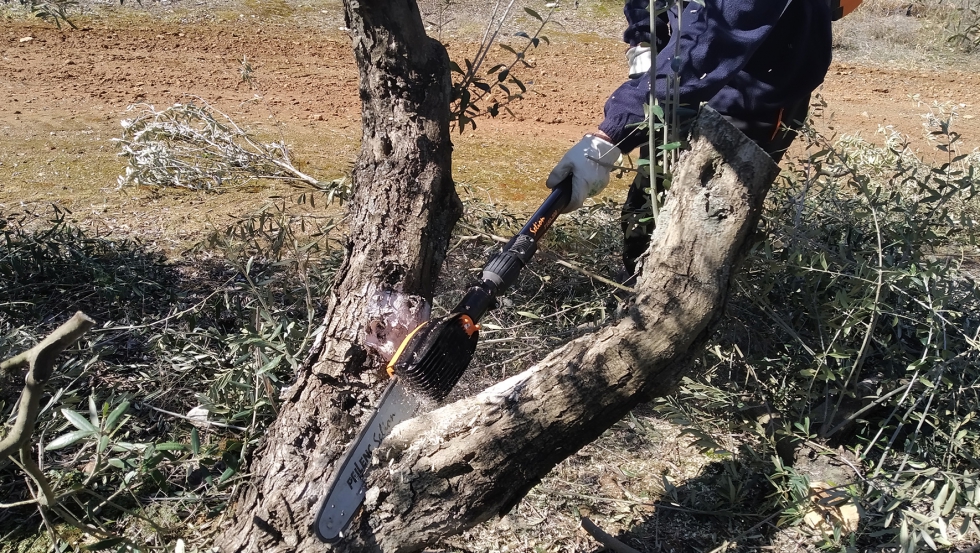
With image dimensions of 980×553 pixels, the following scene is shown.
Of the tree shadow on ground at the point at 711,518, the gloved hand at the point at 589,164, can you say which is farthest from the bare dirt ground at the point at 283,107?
the gloved hand at the point at 589,164

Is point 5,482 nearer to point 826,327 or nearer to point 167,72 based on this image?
point 826,327

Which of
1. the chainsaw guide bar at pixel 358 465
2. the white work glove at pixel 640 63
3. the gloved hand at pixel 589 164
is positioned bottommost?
the chainsaw guide bar at pixel 358 465

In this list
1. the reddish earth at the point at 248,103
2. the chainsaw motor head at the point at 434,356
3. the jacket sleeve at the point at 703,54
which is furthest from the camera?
the reddish earth at the point at 248,103

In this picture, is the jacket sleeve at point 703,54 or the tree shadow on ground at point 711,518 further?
the jacket sleeve at point 703,54

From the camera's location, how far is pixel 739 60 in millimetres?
2219

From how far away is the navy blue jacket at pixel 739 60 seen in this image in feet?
7.10

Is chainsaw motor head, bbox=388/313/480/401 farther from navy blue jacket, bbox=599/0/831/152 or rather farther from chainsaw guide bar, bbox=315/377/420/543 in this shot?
navy blue jacket, bbox=599/0/831/152

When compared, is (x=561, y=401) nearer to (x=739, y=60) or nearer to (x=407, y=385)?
(x=407, y=385)

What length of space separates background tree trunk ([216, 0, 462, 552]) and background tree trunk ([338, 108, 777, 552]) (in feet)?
0.75

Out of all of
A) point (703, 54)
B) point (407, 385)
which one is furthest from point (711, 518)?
point (703, 54)

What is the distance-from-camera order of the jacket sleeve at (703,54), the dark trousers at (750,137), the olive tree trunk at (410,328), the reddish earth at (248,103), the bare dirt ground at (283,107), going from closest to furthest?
the olive tree trunk at (410,328)
the jacket sleeve at (703,54)
the dark trousers at (750,137)
the bare dirt ground at (283,107)
the reddish earth at (248,103)

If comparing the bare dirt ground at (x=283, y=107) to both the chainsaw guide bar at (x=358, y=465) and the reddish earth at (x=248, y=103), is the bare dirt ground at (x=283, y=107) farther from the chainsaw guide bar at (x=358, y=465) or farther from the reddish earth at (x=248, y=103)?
the chainsaw guide bar at (x=358, y=465)

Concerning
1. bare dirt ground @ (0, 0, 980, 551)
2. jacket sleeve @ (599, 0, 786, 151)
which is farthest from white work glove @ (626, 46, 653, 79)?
bare dirt ground @ (0, 0, 980, 551)

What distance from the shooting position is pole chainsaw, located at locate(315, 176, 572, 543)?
1636mm
